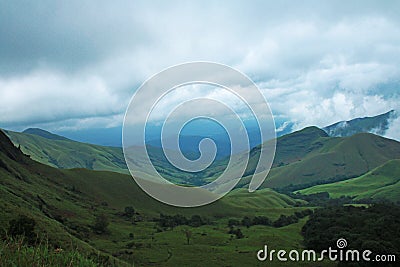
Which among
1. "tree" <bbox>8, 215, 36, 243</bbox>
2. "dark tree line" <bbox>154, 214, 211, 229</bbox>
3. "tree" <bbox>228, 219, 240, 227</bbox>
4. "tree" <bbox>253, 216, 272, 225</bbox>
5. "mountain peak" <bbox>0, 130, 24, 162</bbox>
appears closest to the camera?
"tree" <bbox>8, 215, 36, 243</bbox>

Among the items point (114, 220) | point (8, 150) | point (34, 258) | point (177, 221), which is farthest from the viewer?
point (8, 150)

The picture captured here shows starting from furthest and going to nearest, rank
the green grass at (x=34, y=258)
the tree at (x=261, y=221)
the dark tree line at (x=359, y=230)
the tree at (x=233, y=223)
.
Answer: the tree at (x=261, y=221) < the tree at (x=233, y=223) < the dark tree line at (x=359, y=230) < the green grass at (x=34, y=258)

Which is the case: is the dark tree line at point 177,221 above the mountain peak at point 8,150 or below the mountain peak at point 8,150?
below

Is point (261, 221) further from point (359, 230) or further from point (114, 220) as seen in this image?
point (114, 220)

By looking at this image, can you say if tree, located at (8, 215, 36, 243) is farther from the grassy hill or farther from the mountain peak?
the mountain peak

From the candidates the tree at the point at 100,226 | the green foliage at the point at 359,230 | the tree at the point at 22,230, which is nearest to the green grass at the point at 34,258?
the tree at the point at 22,230

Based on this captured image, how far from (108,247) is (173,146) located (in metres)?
86.2

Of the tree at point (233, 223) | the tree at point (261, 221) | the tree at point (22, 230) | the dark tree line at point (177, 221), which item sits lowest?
the tree at point (22, 230)

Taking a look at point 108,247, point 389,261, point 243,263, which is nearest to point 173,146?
point 389,261

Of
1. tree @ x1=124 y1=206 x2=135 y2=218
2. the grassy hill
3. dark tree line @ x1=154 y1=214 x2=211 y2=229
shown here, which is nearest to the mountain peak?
the grassy hill

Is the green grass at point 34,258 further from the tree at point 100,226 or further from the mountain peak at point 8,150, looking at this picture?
the mountain peak at point 8,150

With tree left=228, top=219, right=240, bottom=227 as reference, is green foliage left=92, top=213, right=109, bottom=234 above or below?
below

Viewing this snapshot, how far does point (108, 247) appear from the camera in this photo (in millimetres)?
100812

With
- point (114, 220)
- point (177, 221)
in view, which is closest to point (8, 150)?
point (114, 220)
